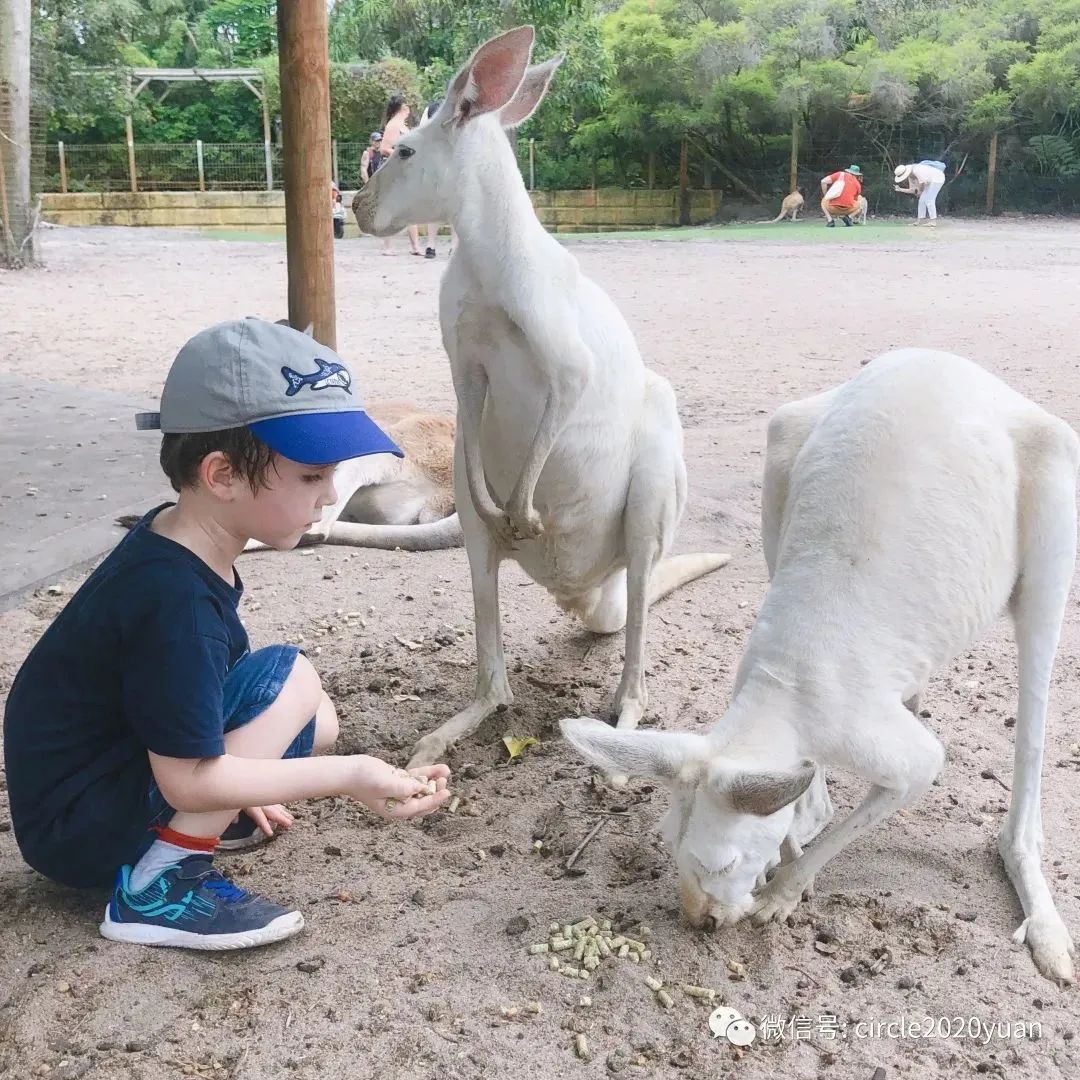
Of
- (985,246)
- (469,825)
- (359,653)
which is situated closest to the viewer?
(469,825)

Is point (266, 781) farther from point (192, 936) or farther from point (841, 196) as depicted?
point (841, 196)

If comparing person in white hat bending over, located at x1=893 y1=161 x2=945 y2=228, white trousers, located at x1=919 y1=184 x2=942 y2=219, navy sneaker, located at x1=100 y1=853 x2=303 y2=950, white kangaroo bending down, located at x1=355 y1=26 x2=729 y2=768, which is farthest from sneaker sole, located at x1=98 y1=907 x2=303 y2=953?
white trousers, located at x1=919 y1=184 x2=942 y2=219

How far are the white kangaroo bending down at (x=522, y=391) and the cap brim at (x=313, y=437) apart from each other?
772 millimetres

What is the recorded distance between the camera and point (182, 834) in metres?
1.80

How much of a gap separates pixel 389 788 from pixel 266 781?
17cm

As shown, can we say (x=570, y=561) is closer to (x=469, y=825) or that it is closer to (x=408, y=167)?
(x=469, y=825)

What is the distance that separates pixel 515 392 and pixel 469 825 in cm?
88

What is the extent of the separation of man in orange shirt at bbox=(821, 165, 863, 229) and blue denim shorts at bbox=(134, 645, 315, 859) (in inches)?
644

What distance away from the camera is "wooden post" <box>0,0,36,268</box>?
1073 centimetres

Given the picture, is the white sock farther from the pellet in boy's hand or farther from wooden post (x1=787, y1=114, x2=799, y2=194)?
wooden post (x1=787, y1=114, x2=799, y2=194)

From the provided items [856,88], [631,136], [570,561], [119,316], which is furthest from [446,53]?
[570,561]

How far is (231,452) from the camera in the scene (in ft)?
5.42

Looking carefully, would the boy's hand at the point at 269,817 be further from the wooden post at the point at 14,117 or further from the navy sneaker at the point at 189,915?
the wooden post at the point at 14,117

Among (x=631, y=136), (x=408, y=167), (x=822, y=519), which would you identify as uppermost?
(x=631, y=136)
